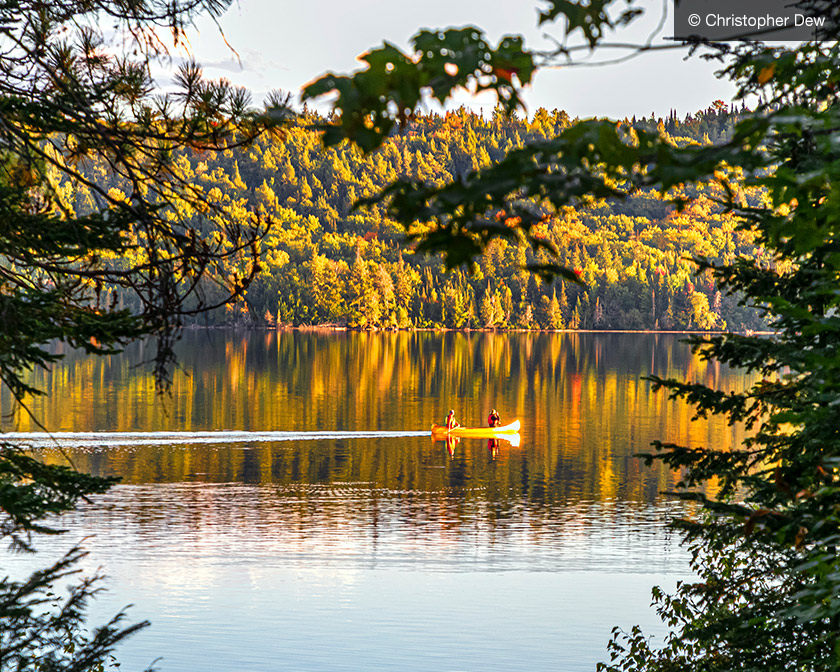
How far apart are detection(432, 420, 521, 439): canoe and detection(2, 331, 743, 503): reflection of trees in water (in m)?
0.70

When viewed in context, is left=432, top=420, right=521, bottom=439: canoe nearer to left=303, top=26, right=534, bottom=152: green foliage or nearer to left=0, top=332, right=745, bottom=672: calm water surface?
left=0, top=332, right=745, bottom=672: calm water surface

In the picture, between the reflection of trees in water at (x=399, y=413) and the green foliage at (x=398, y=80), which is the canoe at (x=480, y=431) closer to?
the reflection of trees in water at (x=399, y=413)

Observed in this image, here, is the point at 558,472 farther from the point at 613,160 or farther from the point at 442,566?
the point at 613,160

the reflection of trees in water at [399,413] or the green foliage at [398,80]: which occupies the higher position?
the green foliage at [398,80]

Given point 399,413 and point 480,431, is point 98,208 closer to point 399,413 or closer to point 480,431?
point 480,431

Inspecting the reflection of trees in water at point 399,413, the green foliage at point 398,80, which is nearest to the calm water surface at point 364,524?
the reflection of trees in water at point 399,413

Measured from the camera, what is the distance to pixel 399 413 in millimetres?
52375

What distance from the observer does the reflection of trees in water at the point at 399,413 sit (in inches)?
1373

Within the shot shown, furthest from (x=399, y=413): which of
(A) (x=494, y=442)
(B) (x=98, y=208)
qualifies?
(B) (x=98, y=208)

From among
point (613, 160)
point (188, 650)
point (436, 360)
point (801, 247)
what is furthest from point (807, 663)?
point (436, 360)

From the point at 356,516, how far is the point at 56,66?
75.6ft

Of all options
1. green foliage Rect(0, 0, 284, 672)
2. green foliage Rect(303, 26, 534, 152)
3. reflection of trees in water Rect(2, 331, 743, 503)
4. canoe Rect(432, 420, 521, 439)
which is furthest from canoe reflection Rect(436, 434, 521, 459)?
green foliage Rect(303, 26, 534, 152)

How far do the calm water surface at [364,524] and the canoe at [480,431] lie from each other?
2.23 feet

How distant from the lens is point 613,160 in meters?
2.46
